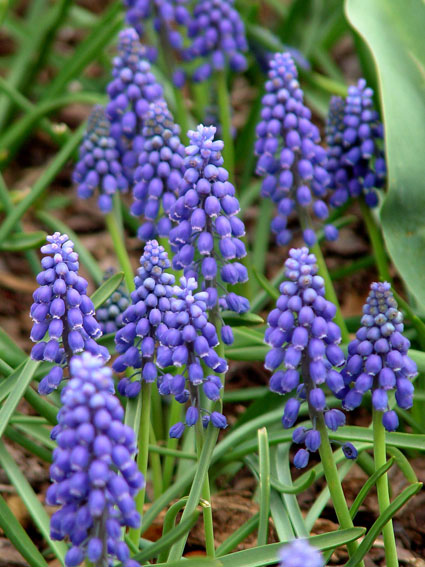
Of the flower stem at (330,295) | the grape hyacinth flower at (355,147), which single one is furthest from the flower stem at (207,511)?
the grape hyacinth flower at (355,147)

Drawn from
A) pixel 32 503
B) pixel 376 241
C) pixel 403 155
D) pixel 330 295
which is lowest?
pixel 32 503

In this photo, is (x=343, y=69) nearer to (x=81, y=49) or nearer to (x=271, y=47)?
(x=271, y=47)

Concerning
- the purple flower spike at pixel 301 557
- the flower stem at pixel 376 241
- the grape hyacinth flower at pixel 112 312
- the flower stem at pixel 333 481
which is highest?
the flower stem at pixel 376 241

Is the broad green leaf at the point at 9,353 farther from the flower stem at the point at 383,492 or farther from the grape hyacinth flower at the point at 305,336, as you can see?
the flower stem at the point at 383,492

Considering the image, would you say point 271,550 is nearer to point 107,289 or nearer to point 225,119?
point 107,289

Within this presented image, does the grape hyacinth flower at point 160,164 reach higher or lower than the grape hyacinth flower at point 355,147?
lower

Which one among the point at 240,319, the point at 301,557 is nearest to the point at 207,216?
the point at 240,319
